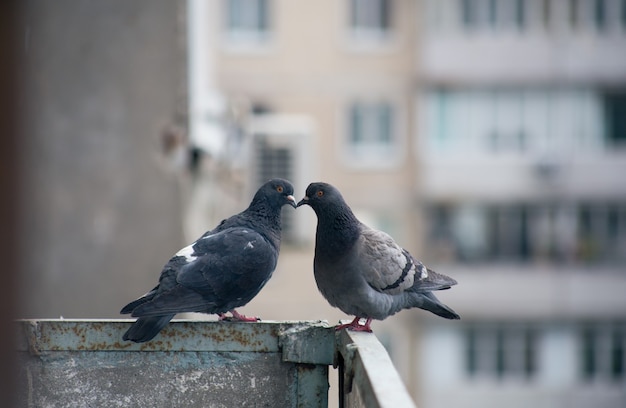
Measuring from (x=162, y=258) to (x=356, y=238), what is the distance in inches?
195

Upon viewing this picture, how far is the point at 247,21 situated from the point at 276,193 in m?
18.8

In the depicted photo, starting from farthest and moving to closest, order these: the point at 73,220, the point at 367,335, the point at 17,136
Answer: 1. the point at 73,220
2. the point at 367,335
3. the point at 17,136

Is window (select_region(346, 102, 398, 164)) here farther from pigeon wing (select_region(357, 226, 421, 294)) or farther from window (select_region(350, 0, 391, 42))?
pigeon wing (select_region(357, 226, 421, 294))

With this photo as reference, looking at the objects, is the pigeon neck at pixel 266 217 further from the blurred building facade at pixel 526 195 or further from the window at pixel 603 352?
the window at pixel 603 352

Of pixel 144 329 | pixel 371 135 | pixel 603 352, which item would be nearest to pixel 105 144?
pixel 144 329

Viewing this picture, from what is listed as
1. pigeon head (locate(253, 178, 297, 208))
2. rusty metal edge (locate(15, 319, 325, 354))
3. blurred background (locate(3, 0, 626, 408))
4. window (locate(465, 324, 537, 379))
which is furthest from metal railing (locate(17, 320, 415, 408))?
window (locate(465, 324, 537, 379))

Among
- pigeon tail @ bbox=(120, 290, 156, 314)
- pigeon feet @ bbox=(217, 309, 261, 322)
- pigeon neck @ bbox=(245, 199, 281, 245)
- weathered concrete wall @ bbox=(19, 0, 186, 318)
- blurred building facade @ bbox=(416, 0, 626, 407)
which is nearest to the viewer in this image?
pigeon tail @ bbox=(120, 290, 156, 314)

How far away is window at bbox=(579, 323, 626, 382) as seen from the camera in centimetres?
2353

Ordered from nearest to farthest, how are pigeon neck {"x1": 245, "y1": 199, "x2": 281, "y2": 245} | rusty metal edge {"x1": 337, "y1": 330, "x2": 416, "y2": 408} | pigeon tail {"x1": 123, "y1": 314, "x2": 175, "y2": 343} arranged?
1. rusty metal edge {"x1": 337, "y1": 330, "x2": 416, "y2": 408}
2. pigeon tail {"x1": 123, "y1": 314, "x2": 175, "y2": 343}
3. pigeon neck {"x1": 245, "y1": 199, "x2": 281, "y2": 245}

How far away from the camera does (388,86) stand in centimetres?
2312

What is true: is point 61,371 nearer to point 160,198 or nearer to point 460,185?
point 160,198

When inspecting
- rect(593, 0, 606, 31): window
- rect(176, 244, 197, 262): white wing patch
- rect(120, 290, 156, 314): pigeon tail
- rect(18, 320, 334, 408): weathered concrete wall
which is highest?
rect(593, 0, 606, 31): window

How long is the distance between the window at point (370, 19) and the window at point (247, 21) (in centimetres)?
191

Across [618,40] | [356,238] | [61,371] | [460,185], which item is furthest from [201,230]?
[618,40]
